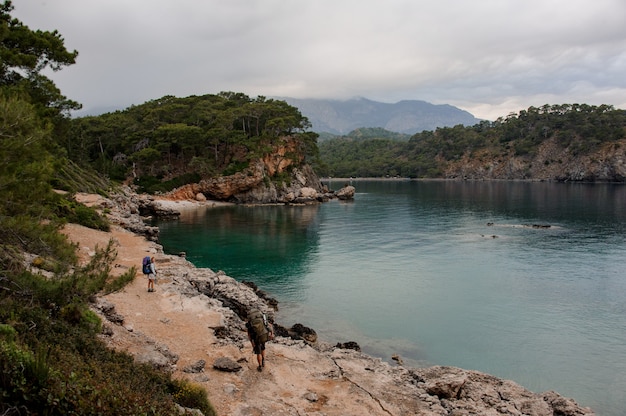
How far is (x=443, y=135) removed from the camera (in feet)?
598

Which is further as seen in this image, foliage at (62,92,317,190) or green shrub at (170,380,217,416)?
foliage at (62,92,317,190)

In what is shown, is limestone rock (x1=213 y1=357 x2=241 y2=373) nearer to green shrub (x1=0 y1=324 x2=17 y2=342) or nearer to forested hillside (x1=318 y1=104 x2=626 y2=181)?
green shrub (x1=0 y1=324 x2=17 y2=342)

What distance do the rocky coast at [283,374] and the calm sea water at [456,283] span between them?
4.74 meters

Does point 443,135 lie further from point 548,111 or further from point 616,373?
point 616,373

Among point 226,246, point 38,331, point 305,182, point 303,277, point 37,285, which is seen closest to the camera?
point 38,331

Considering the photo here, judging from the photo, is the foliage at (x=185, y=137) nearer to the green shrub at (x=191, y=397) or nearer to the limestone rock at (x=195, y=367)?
the limestone rock at (x=195, y=367)

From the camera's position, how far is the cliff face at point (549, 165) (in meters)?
128

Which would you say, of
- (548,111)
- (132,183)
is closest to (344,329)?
(132,183)

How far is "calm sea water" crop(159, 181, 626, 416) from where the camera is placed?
19641mm

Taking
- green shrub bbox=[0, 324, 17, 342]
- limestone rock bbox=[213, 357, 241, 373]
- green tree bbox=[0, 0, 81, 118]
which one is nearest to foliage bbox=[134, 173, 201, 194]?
green tree bbox=[0, 0, 81, 118]

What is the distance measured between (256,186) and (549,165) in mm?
112753

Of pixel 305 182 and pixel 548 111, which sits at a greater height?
pixel 548 111

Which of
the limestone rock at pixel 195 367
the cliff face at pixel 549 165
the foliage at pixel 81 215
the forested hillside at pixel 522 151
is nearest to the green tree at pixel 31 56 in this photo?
the foliage at pixel 81 215

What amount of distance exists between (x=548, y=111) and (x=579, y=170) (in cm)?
3158
